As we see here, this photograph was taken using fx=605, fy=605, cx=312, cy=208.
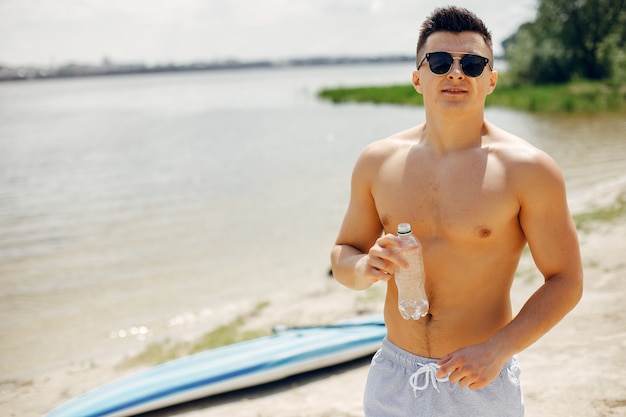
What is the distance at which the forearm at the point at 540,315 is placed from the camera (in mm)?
1918

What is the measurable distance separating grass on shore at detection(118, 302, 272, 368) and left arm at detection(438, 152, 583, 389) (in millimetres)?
4325

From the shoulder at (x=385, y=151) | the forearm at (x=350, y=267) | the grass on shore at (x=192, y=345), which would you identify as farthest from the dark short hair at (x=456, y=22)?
the grass on shore at (x=192, y=345)

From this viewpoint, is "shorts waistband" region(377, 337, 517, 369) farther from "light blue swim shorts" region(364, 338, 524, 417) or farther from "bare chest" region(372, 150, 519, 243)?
"bare chest" region(372, 150, 519, 243)

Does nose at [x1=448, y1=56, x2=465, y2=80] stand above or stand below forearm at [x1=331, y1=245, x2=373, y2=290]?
above

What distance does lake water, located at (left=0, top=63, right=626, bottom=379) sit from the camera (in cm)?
793

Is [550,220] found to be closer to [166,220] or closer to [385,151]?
[385,151]

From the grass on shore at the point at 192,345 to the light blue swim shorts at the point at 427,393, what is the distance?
3.92 meters

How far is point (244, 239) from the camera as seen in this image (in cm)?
1112

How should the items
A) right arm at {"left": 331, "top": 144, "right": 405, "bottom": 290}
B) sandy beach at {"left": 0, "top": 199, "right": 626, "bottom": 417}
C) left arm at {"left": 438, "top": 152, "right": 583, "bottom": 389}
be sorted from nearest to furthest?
left arm at {"left": 438, "top": 152, "right": 583, "bottom": 389} < right arm at {"left": 331, "top": 144, "right": 405, "bottom": 290} < sandy beach at {"left": 0, "top": 199, "right": 626, "bottom": 417}

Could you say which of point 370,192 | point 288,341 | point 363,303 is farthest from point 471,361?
point 363,303

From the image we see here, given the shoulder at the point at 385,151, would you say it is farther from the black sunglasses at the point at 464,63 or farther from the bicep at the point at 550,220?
the bicep at the point at 550,220

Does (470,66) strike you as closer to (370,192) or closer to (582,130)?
(370,192)

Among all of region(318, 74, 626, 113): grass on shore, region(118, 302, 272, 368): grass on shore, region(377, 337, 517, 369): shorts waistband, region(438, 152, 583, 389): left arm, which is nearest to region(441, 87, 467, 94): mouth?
region(438, 152, 583, 389): left arm

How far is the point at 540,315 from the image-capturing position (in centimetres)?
194
